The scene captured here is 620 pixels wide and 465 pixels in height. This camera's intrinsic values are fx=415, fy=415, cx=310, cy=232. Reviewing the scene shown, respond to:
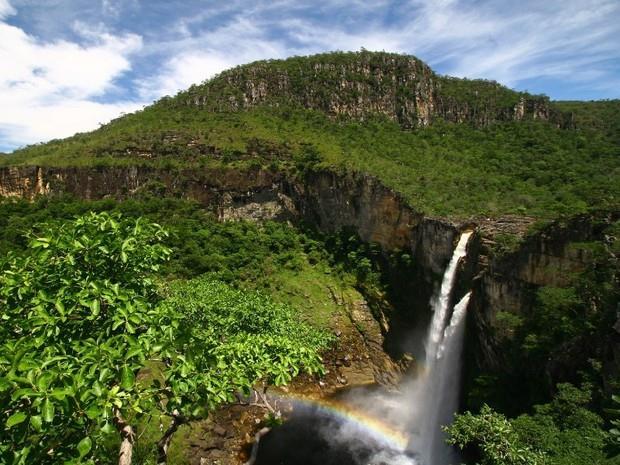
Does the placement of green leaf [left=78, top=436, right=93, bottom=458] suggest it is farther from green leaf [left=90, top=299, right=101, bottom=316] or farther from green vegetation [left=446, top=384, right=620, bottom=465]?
green vegetation [left=446, top=384, right=620, bottom=465]

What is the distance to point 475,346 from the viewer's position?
68.2ft

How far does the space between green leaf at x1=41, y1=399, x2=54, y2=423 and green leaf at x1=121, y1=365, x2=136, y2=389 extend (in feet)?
2.12

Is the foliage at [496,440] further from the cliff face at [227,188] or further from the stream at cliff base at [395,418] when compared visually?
the cliff face at [227,188]

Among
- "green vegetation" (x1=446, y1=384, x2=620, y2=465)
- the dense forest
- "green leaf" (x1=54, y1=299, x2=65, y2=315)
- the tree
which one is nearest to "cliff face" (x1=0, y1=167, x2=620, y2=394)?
the dense forest

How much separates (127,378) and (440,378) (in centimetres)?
2135

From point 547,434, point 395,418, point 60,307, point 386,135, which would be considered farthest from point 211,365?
point 386,135

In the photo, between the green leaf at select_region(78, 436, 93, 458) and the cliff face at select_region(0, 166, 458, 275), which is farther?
the cliff face at select_region(0, 166, 458, 275)

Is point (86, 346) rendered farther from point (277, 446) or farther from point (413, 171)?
point (413, 171)

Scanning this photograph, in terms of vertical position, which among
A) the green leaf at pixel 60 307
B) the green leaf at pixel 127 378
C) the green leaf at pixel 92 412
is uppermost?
the green leaf at pixel 60 307

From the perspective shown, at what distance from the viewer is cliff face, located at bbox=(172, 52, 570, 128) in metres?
64.0

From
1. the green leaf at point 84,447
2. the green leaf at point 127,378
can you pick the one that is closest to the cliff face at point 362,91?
the green leaf at point 127,378

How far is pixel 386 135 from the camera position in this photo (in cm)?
5906

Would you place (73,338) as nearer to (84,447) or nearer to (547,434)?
(84,447)

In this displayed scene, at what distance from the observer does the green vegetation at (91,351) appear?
11.9 ft
